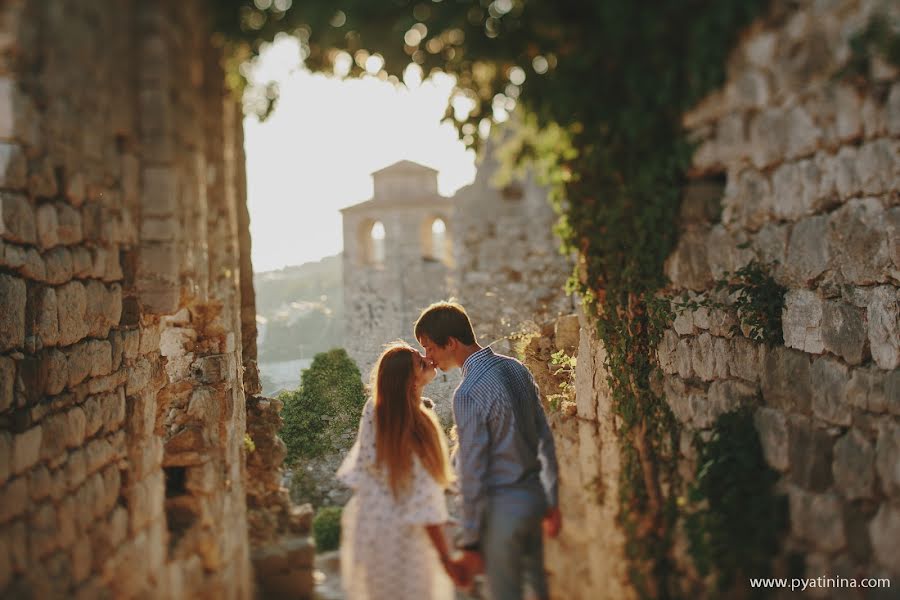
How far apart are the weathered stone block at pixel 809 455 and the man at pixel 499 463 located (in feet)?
3.90

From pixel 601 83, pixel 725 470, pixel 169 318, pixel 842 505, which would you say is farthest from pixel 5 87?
pixel 842 505

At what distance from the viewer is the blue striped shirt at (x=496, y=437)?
3691 millimetres

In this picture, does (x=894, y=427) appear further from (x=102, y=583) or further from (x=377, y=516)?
(x=102, y=583)

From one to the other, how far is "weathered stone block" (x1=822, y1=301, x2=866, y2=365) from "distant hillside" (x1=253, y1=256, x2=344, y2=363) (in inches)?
626

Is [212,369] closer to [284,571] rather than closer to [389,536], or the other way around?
[284,571]

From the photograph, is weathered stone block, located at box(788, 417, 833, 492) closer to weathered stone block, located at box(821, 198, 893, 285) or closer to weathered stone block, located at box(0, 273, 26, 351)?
weathered stone block, located at box(821, 198, 893, 285)

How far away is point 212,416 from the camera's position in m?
5.22

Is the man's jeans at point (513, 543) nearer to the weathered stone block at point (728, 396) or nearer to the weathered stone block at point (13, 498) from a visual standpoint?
the weathered stone block at point (728, 396)

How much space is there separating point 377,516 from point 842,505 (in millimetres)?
2126

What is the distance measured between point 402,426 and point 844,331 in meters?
2.42

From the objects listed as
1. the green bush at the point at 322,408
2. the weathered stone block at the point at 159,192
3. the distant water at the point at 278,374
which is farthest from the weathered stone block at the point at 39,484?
the distant water at the point at 278,374

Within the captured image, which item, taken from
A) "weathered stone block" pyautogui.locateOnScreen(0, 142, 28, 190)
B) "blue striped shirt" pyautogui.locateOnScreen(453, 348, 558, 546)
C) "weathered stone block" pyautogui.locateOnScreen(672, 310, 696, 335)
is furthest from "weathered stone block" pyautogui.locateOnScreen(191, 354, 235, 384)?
"weathered stone block" pyautogui.locateOnScreen(672, 310, 696, 335)

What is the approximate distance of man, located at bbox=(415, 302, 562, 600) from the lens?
3.65 meters

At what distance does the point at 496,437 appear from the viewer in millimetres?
3816
